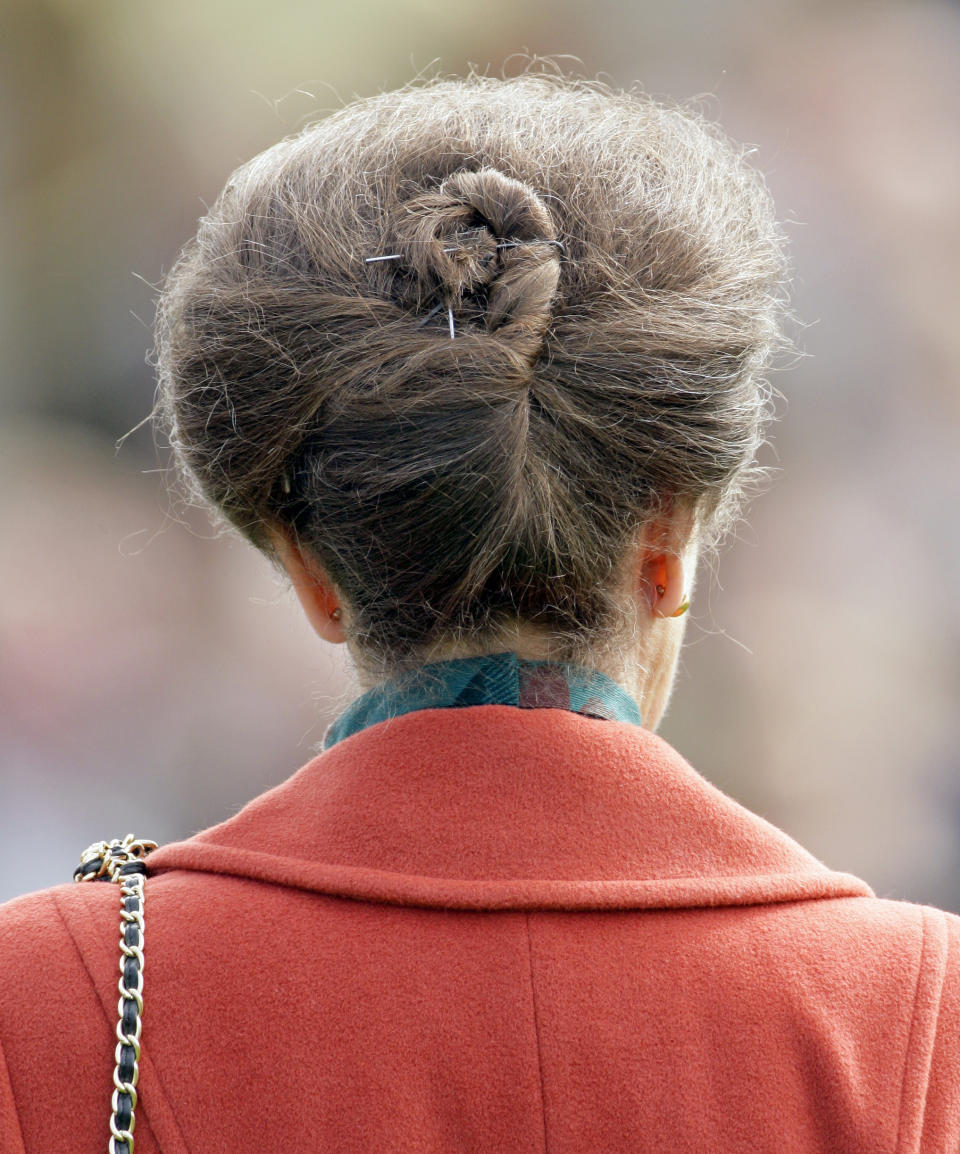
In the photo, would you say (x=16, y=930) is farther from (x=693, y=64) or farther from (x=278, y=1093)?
(x=693, y=64)

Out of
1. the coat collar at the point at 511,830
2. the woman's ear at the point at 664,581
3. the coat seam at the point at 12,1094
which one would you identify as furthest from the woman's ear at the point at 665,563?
the coat seam at the point at 12,1094

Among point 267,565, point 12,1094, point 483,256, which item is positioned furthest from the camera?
point 267,565

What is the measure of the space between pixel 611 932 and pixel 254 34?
11.3 feet

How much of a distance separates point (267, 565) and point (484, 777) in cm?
226

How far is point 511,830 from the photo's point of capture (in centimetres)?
80

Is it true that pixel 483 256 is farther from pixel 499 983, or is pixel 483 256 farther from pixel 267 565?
pixel 267 565

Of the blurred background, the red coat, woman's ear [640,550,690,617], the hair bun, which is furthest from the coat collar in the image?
the blurred background

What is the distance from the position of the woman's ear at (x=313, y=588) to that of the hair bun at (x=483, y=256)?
0.21 metres

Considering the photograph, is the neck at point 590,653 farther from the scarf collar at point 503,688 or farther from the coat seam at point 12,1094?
the coat seam at point 12,1094

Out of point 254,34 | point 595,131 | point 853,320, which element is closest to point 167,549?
point 254,34

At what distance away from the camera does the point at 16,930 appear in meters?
0.77

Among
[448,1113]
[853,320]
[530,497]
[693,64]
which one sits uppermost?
[693,64]

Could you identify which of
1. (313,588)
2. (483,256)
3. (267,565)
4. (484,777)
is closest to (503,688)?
(484,777)

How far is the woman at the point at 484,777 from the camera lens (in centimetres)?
75
